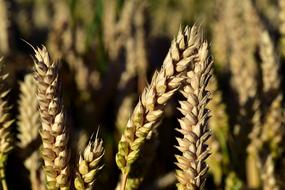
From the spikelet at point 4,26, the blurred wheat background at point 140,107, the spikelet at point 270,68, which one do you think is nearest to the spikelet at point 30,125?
the blurred wheat background at point 140,107

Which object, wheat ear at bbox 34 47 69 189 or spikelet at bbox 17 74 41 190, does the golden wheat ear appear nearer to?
wheat ear at bbox 34 47 69 189

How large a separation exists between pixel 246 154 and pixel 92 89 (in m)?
0.72

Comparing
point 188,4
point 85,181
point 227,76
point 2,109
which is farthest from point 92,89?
point 188,4

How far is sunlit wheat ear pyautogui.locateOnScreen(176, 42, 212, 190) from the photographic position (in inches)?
36.1

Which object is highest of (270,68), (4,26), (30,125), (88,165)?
(4,26)

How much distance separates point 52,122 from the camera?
Result: 95 cm

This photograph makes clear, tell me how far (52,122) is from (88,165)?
93mm

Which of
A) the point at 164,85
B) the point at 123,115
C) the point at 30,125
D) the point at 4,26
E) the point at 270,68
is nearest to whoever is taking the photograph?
the point at 164,85

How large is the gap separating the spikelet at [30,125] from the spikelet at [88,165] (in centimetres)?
30

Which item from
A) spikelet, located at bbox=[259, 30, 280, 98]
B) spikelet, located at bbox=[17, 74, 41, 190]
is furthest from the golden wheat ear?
spikelet, located at bbox=[259, 30, 280, 98]

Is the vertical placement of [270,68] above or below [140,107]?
above

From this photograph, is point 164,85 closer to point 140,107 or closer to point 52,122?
point 140,107

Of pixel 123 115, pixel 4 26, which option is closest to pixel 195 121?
pixel 123 115

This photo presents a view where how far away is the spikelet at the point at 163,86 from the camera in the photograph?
918mm
